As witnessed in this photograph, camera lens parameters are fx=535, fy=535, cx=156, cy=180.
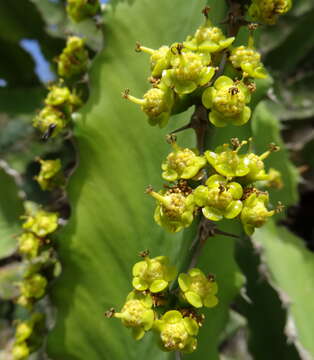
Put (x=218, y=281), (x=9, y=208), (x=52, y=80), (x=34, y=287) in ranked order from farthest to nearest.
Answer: (x=52, y=80) < (x=9, y=208) < (x=34, y=287) < (x=218, y=281)

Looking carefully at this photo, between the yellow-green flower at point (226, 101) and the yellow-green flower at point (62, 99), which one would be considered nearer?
the yellow-green flower at point (226, 101)

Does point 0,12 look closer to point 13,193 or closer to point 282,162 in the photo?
point 13,193

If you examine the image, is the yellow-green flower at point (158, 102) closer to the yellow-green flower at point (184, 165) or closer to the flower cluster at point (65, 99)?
the yellow-green flower at point (184, 165)

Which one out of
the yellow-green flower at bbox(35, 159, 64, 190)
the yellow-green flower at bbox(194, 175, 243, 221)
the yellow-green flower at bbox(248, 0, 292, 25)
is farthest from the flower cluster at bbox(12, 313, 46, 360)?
the yellow-green flower at bbox(248, 0, 292, 25)

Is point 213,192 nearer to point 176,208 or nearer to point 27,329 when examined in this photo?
point 176,208

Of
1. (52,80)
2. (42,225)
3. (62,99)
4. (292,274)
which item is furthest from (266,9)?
(52,80)

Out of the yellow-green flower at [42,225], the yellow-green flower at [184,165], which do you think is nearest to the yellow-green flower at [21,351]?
the yellow-green flower at [42,225]
